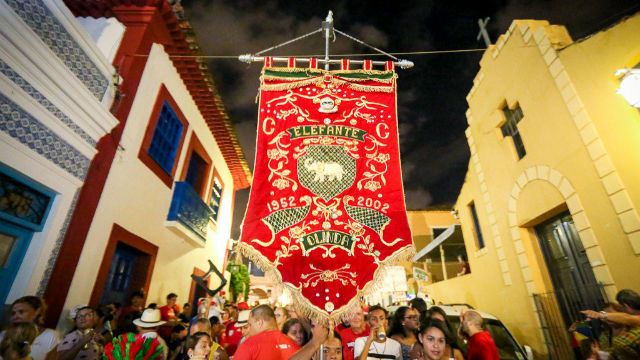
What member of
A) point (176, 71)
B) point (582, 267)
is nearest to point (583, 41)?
point (582, 267)

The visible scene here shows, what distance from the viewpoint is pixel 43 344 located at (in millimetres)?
3408

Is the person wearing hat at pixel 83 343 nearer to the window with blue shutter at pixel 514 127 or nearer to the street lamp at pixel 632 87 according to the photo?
the street lamp at pixel 632 87

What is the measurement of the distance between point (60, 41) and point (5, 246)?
2.89 m

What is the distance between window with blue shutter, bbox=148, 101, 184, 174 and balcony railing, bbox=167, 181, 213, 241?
2.06 ft

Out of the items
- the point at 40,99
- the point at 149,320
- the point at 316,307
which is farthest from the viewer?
the point at 149,320

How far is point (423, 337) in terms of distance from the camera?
3.30m

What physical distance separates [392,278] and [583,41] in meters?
12.1

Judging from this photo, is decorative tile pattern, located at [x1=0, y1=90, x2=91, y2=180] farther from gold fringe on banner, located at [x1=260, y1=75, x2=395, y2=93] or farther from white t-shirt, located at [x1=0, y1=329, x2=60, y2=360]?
gold fringe on banner, located at [x1=260, y1=75, x2=395, y2=93]

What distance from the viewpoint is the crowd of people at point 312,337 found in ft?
9.26

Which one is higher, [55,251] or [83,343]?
[55,251]

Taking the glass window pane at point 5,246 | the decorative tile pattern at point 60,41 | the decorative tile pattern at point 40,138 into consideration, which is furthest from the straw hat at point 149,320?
the decorative tile pattern at point 60,41

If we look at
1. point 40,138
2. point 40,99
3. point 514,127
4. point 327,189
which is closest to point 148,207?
point 40,138

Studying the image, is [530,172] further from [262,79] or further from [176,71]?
[176,71]

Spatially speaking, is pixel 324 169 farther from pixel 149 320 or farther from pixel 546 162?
pixel 546 162
